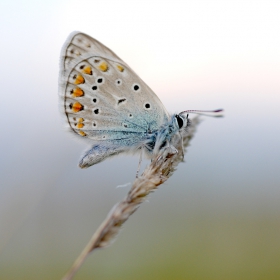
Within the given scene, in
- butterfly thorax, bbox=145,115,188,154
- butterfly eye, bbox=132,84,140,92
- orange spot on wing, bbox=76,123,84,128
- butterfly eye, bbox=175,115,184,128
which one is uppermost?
butterfly eye, bbox=132,84,140,92

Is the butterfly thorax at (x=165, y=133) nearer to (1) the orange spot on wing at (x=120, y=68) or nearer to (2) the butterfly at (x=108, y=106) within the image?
(2) the butterfly at (x=108, y=106)

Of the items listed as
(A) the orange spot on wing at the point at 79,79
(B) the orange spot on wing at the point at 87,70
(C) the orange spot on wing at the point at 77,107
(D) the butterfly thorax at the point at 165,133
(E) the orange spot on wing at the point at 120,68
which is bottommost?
(D) the butterfly thorax at the point at 165,133

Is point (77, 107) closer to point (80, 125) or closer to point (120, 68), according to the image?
point (80, 125)

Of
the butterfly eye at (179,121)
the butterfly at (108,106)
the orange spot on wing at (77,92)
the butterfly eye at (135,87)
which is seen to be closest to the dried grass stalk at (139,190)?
the butterfly eye at (179,121)

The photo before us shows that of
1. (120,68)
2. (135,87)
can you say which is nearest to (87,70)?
(120,68)

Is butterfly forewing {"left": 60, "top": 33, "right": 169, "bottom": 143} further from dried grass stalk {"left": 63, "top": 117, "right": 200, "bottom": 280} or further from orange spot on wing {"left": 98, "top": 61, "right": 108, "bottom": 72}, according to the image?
dried grass stalk {"left": 63, "top": 117, "right": 200, "bottom": 280}

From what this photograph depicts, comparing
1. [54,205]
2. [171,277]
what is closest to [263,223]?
[171,277]

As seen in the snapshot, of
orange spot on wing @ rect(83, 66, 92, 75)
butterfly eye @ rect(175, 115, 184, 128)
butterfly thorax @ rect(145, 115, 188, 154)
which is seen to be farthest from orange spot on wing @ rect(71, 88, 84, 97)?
butterfly eye @ rect(175, 115, 184, 128)
